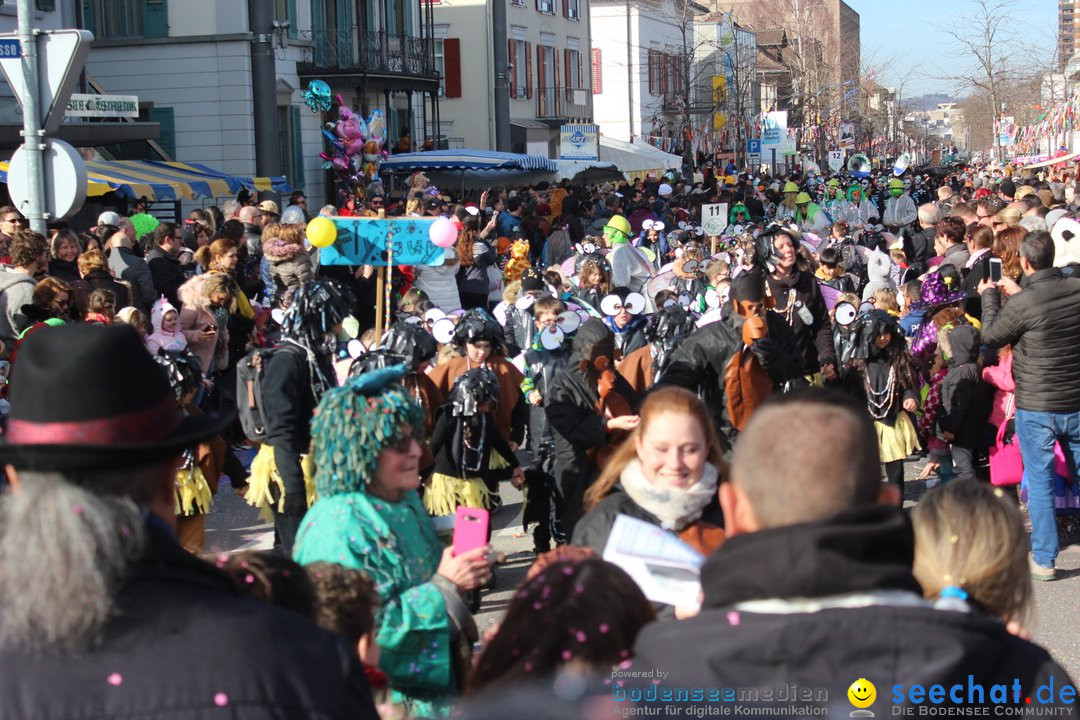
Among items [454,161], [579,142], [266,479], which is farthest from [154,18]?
[266,479]

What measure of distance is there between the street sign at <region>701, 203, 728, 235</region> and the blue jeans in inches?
377

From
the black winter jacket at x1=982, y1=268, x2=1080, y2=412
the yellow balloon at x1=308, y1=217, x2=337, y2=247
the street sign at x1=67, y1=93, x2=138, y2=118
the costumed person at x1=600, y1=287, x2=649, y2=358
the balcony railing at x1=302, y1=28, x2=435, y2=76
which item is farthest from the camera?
the balcony railing at x1=302, y1=28, x2=435, y2=76

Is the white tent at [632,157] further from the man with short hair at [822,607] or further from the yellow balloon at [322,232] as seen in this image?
the man with short hair at [822,607]

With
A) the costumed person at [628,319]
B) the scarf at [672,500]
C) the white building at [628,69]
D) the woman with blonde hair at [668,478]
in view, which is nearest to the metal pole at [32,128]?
the costumed person at [628,319]

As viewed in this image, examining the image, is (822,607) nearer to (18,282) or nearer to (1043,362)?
(1043,362)

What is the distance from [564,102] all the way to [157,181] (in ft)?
104

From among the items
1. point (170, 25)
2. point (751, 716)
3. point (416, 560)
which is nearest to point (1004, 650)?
point (751, 716)

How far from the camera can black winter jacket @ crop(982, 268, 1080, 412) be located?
21.6 ft

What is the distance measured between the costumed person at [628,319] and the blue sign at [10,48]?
12.3ft

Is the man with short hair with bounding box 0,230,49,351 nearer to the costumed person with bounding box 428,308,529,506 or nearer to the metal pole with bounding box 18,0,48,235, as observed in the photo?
Answer: the metal pole with bounding box 18,0,48,235

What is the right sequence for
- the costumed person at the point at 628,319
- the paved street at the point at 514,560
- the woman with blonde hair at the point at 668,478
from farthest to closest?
the costumed person at the point at 628,319, the paved street at the point at 514,560, the woman with blonde hair at the point at 668,478

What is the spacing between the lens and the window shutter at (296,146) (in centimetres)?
2695

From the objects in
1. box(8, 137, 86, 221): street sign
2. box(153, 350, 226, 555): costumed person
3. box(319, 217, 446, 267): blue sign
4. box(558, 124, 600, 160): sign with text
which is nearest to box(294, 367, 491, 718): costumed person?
box(153, 350, 226, 555): costumed person

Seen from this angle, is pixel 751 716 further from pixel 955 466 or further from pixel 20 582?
pixel 955 466
